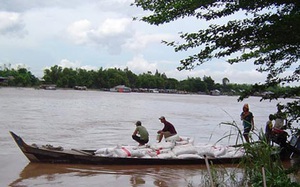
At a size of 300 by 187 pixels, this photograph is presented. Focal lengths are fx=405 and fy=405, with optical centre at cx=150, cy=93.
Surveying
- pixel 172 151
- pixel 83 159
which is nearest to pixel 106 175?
pixel 83 159

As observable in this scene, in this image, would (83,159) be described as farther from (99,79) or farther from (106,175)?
(99,79)

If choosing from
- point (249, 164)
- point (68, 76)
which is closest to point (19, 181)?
point (249, 164)

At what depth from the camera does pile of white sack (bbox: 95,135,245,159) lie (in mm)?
12898

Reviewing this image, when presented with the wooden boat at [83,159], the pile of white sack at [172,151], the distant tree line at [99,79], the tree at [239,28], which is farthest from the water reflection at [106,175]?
the distant tree line at [99,79]

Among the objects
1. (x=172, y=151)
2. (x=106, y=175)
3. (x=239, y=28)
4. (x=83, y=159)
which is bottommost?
(x=106, y=175)

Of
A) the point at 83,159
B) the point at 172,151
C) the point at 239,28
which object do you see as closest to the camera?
the point at 239,28

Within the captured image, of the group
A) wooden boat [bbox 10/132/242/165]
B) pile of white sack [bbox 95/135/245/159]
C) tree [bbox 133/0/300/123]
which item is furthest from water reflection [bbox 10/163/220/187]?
tree [bbox 133/0/300/123]

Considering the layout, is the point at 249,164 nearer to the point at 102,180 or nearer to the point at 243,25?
the point at 243,25

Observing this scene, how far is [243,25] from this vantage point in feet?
16.8

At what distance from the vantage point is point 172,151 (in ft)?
44.2

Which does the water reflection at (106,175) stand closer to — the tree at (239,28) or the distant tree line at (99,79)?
the tree at (239,28)

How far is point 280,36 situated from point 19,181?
886 cm

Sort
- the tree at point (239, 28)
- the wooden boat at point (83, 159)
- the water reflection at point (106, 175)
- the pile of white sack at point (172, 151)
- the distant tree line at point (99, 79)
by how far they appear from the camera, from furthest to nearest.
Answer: the distant tree line at point (99, 79) → the pile of white sack at point (172, 151) → the wooden boat at point (83, 159) → the water reflection at point (106, 175) → the tree at point (239, 28)

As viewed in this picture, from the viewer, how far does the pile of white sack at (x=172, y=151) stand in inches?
508
